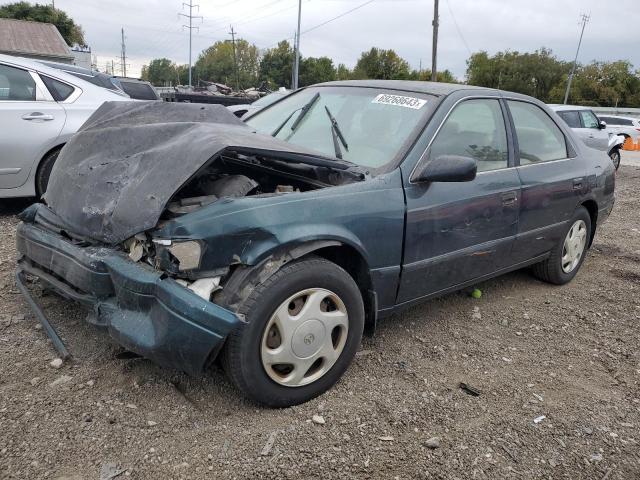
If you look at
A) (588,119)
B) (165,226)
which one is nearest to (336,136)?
(165,226)

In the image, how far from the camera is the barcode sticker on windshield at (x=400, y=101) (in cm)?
335

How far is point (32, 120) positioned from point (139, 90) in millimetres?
3859

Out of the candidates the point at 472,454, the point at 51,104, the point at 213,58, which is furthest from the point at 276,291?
the point at 213,58

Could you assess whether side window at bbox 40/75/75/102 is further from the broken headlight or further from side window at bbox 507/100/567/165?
side window at bbox 507/100/567/165

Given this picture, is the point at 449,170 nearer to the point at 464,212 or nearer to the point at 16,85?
the point at 464,212

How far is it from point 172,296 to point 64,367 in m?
0.93

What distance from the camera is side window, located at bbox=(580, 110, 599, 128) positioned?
14.1m

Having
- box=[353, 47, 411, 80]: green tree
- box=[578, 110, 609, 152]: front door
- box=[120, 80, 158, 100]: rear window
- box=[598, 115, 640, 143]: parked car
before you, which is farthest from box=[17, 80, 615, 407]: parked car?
box=[353, 47, 411, 80]: green tree

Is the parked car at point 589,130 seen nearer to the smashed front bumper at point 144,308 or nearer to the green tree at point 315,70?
the smashed front bumper at point 144,308

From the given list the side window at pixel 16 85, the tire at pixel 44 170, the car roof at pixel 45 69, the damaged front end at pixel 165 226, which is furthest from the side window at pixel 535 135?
the side window at pixel 16 85

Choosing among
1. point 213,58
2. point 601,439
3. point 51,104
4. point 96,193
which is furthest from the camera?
point 213,58

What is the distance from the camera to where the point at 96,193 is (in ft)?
8.94

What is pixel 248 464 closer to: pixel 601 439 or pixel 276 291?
pixel 276 291

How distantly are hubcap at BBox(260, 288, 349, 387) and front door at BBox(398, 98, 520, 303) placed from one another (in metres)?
0.54
